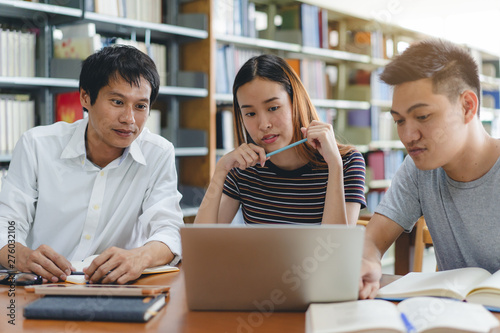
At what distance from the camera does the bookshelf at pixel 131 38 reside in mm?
2336

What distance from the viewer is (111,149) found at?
157 centimetres

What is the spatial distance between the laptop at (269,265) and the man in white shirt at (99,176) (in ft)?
1.78

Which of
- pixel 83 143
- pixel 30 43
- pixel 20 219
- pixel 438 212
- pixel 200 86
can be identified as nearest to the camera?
pixel 438 212

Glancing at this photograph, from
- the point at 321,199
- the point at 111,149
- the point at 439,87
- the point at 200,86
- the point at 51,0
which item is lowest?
the point at 321,199

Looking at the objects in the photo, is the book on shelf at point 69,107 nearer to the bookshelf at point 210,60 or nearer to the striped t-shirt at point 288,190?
the bookshelf at point 210,60

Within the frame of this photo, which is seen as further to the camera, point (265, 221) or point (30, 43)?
point (30, 43)

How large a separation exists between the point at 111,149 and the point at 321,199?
0.68 meters

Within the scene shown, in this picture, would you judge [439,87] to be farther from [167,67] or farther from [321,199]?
[167,67]

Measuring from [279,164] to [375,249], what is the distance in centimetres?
50

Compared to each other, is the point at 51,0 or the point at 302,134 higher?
the point at 51,0

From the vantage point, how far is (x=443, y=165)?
1.23 meters

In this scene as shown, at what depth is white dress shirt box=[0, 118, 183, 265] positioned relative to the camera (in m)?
1.48

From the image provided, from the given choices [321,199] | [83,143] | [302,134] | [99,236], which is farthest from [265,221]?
[83,143]

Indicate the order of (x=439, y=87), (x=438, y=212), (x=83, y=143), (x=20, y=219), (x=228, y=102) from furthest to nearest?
(x=228, y=102)
(x=83, y=143)
(x=20, y=219)
(x=438, y=212)
(x=439, y=87)
